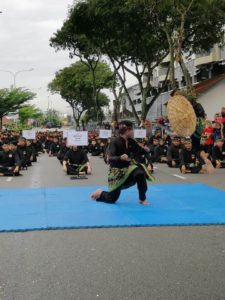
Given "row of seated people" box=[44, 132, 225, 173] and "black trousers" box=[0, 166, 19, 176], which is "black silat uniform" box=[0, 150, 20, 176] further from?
"row of seated people" box=[44, 132, 225, 173]

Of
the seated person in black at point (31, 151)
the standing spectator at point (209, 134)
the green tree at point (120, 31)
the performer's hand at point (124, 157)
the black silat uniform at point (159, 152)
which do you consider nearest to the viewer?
the performer's hand at point (124, 157)

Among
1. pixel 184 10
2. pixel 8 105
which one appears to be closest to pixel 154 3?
pixel 184 10

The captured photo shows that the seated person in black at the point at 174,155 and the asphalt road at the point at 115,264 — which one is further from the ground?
the seated person in black at the point at 174,155

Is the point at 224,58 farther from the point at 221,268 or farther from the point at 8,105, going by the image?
the point at 221,268

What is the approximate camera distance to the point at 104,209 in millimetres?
9883

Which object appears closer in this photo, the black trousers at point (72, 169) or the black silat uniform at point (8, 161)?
the black trousers at point (72, 169)

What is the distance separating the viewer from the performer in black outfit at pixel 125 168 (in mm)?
10305

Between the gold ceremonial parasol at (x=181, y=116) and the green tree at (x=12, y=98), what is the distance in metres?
39.5

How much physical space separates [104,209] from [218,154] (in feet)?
34.0

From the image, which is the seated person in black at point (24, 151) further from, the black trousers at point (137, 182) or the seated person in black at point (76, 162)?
the black trousers at point (137, 182)

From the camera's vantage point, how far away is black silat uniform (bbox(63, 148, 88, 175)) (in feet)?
57.7

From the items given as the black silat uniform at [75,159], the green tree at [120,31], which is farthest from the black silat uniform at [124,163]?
the green tree at [120,31]

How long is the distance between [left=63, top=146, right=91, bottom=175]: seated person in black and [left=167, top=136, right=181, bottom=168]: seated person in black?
373 cm

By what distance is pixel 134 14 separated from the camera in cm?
2791
